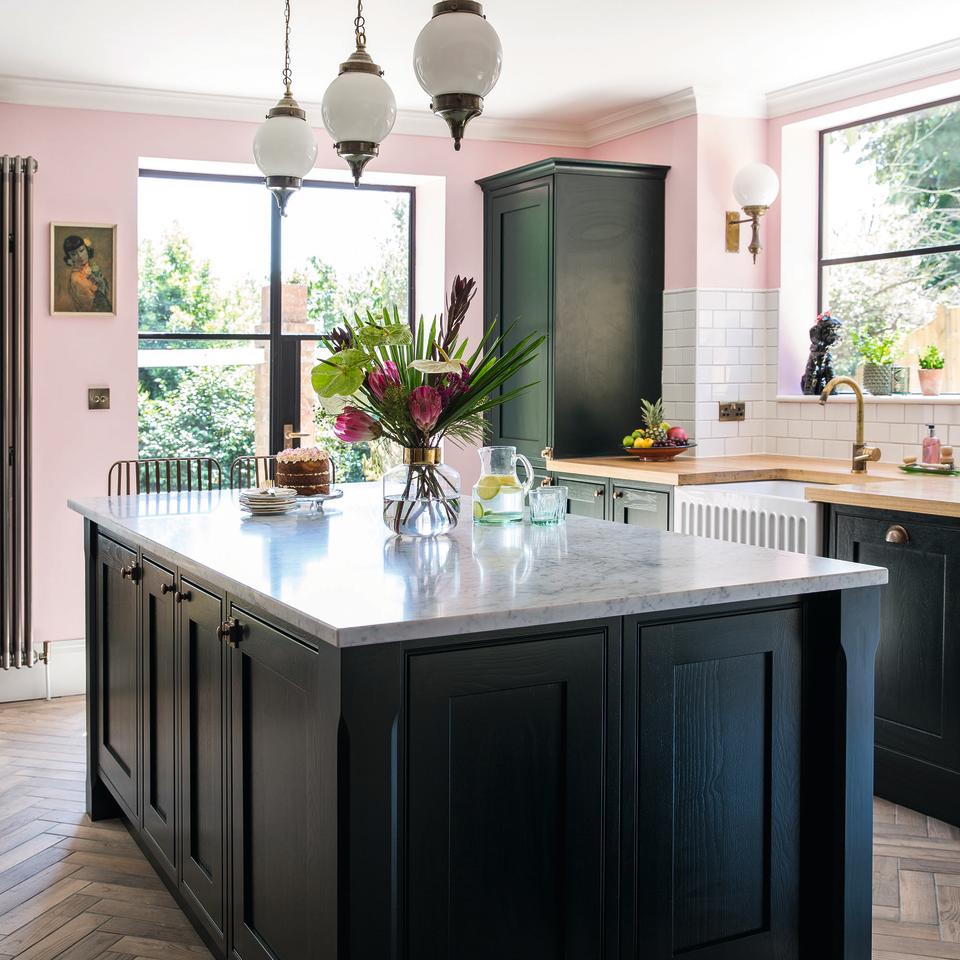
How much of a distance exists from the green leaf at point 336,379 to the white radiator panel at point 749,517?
1.40 m

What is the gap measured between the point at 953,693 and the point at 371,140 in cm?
231

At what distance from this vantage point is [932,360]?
4645 mm

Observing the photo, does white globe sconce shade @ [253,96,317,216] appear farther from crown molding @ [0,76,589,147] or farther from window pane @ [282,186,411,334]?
window pane @ [282,186,411,334]

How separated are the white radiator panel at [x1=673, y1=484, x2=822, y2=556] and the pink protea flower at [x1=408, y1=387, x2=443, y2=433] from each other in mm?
1267

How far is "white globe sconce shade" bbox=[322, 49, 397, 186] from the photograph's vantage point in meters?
2.77

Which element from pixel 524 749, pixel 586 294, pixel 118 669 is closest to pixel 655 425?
pixel 586 294

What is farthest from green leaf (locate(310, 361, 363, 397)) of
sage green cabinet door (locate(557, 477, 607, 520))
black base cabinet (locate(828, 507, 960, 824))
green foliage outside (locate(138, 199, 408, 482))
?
green foliage outside (locate(138, 199, 408, 482))

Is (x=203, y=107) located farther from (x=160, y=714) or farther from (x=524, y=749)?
(x=524, y=749)

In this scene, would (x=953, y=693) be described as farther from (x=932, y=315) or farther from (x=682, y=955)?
(x=932, y=315)

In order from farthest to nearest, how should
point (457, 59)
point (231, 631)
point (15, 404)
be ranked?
point (15, 404) < point (457, 59) < point (231, 631)

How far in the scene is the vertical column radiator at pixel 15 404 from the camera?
473cm

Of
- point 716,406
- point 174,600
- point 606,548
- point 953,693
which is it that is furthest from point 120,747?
point 716,406

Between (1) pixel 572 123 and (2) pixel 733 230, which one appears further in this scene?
(1) pixel 572 123

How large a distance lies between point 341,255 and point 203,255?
0.73 metres
